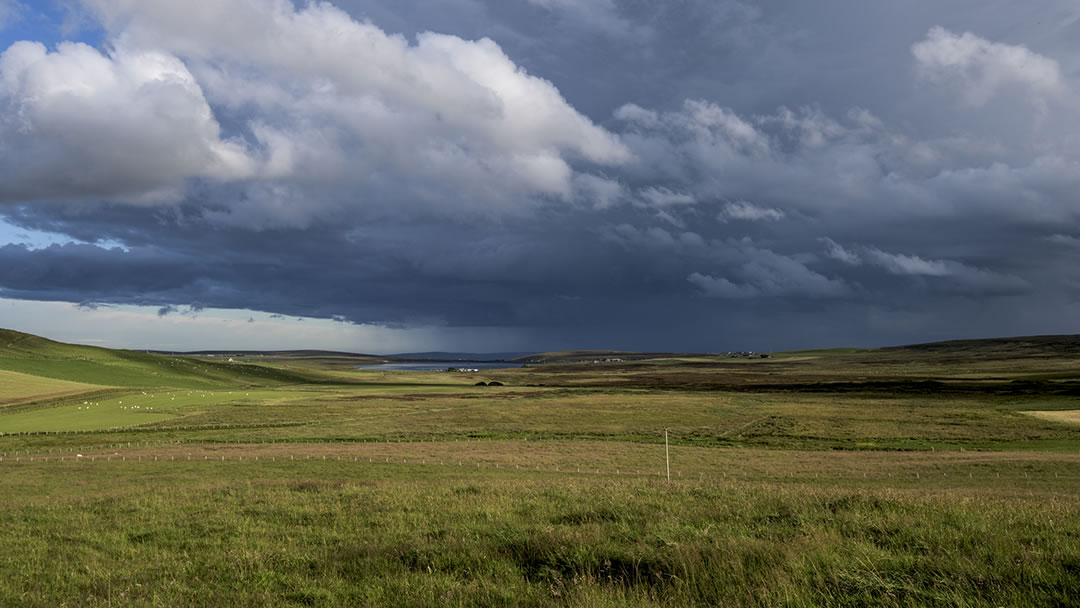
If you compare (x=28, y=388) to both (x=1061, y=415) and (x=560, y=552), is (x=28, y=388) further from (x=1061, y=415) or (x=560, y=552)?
(x=1061, y=415)

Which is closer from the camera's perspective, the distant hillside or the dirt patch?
the dirt patch

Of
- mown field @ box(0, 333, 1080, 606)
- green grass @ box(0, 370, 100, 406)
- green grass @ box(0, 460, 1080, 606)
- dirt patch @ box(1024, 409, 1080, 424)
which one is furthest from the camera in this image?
green grass @ box(0, 370, 100, 406)

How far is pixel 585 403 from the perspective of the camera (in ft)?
342

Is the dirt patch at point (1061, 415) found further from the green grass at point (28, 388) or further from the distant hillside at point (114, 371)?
the distant hillside at point (114, 371)

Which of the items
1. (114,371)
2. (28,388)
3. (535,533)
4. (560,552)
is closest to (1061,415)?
(535,533)

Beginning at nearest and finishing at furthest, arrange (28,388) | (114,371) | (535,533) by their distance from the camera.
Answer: (535,533)
(28,388)
(114,371)

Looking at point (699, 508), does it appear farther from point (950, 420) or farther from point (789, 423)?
point (950, 420)

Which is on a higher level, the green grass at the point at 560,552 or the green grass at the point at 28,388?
the green grass at the point at 560,552

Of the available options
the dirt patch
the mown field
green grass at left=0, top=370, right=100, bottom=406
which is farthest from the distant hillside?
the dirt patch

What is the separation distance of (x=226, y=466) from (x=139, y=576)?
106 feet

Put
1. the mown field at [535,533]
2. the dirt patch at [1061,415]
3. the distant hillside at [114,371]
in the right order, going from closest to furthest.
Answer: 1. the mown field at [535,533]
2. the dirt patch at [1061,415]
3. the distant hillside at [114,371]

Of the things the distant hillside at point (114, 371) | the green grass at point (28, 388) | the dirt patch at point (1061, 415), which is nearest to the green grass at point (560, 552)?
the dirt patch at point (1061, 415)

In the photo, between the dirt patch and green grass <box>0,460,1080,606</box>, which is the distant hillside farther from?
the dirt patch

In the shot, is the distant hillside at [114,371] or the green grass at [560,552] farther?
the distant hillside at [114,371]
